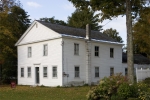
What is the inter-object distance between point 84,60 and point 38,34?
6699 millimetres

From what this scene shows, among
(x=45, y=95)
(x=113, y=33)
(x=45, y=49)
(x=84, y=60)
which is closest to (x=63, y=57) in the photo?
(x=84, y=60)

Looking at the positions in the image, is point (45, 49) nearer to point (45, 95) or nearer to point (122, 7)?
point (45, 95)

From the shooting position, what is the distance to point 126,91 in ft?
37.5

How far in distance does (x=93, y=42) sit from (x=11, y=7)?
1253 centimetres

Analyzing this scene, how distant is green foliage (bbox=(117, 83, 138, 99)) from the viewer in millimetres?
11437

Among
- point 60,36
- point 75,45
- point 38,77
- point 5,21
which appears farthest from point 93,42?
point 5,21

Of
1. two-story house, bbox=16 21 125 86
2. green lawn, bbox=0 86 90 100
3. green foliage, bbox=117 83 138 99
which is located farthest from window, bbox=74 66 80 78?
green foliage, bbox=117 83 138 99

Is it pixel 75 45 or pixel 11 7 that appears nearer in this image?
pixel 75 45

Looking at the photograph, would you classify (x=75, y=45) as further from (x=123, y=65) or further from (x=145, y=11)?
(x=145, y=11)

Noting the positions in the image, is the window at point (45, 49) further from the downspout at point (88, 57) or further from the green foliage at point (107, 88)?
the green foliage at point (107, 88)

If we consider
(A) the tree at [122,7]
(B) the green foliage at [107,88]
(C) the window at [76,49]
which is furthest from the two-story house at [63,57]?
(B) the green foliage at [107,88]

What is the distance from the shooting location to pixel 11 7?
33875 mm

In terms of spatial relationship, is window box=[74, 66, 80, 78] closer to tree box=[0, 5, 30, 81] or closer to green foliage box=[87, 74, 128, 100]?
tree box=[0, 5, 30, 81]

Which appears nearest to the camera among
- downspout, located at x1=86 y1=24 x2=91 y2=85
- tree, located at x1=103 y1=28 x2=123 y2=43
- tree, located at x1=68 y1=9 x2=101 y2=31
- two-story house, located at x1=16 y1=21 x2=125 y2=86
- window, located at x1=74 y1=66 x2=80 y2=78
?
two-story house, located at x1=16 y1=21 x2=125 y2=86
